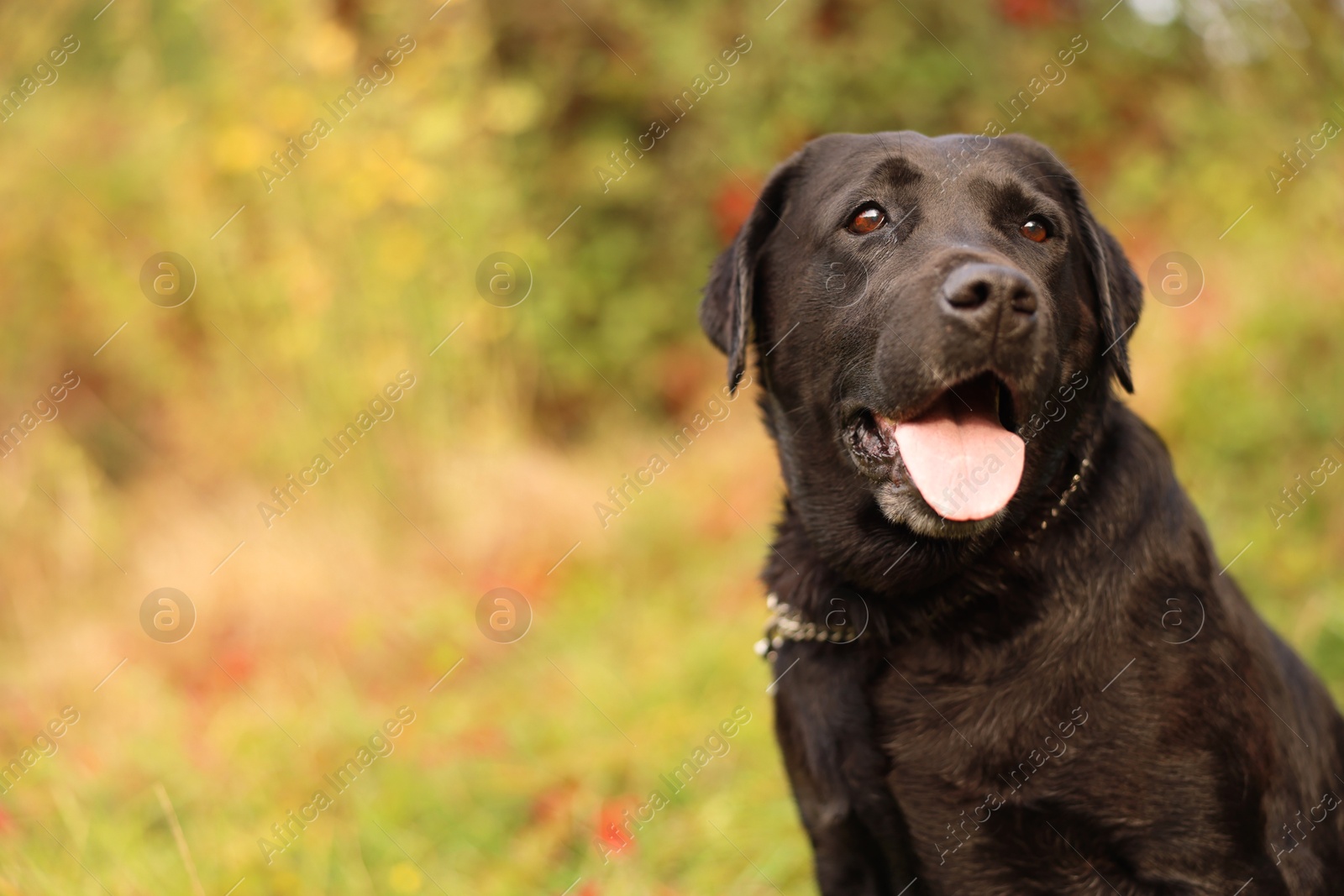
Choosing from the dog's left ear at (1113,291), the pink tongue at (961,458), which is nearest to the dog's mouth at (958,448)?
the pink tongue at (961,458)

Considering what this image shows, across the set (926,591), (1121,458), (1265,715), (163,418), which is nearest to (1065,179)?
(1121,458)

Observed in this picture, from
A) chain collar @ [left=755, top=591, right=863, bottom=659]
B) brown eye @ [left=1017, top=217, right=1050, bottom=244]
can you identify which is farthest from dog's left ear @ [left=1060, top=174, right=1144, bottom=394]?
chain collar @ [left=755, top=591, right=863, bottom=659]

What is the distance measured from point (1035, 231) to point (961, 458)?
641 millimetres

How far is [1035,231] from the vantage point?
2451mm

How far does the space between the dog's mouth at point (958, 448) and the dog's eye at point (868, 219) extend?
44cm

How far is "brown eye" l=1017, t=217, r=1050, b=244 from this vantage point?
2.44m

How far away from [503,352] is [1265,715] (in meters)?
5.05

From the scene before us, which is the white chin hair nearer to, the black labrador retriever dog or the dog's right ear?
the black labrador retriever dog

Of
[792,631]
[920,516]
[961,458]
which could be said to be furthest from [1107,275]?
[792,631]

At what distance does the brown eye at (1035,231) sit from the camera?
2436mm

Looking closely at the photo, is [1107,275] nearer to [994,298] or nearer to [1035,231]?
[1035,231]

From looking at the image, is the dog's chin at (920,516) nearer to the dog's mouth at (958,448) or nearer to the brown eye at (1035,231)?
the dog's mouth at (958,448)

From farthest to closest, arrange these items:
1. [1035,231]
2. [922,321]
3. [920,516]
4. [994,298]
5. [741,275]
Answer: [741,275]
[1035,231]
[920,516]
[922,321]
[994,298]

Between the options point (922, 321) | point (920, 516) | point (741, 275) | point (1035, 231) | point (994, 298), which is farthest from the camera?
point (741, 275)
